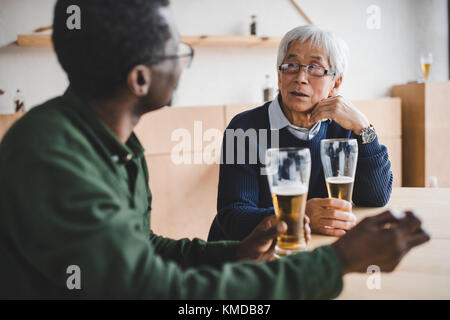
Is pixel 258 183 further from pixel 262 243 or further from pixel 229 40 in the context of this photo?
pixel 229 40

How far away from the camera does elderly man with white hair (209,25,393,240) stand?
56.6 inches

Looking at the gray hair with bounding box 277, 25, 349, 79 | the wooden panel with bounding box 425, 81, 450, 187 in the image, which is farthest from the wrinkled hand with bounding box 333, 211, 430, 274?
the wooden panel with bounding box 425, 81, 450, 187

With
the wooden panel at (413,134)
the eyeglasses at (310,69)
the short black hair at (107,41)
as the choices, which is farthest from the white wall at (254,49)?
the short black hair at (107,41)

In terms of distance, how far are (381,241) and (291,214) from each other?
25 cm

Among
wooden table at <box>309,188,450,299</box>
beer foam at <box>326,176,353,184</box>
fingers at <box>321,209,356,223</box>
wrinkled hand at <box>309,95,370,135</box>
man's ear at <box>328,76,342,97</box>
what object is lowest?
wooden table at <box>309,188,450,299</box>

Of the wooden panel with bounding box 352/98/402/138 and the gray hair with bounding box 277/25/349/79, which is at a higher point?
the gray hair with bounding box 277/25/349/79

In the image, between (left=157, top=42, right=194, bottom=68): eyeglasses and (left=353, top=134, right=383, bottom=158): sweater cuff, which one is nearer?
(left=157, top=42, right=194, bottom=68): eyeglasses

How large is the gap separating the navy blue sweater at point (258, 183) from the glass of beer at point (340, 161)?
237mm

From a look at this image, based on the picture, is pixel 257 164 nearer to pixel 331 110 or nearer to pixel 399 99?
pixel 331 110

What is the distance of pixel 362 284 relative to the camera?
32.6 inches

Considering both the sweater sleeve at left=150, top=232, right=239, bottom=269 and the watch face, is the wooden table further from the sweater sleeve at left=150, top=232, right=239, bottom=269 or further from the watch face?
the watch face

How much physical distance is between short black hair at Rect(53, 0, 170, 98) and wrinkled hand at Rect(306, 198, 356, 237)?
0.64 m

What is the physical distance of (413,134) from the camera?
3.86 m

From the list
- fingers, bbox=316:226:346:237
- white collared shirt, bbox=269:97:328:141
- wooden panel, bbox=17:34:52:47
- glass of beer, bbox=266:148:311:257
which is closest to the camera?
glass of beer, bbox=266:148:311:257
